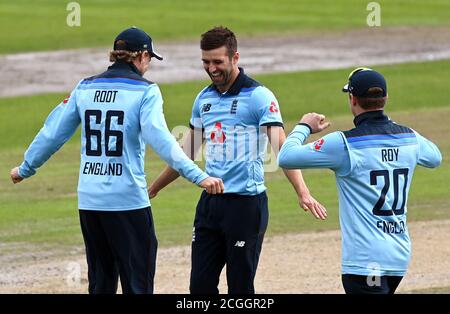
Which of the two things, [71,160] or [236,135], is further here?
[71,160]

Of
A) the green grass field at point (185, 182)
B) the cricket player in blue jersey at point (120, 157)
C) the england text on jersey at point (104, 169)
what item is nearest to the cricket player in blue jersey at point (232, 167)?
the cricket player in blue jersey at point (120, 157)

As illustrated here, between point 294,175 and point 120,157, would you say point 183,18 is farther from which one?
point 120,157

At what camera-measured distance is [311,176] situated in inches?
749

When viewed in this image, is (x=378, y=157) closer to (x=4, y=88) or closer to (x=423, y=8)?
(x=4, y=88)

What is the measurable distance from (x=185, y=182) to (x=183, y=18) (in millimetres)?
18834

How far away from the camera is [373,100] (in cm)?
873

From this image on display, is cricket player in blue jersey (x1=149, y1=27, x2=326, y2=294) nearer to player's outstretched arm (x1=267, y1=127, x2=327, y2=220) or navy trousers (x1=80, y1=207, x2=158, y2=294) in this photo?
player's outstretched arm (x1=267, y1=127, x2=327, y2=220)

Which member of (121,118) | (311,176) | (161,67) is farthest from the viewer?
(161,67)

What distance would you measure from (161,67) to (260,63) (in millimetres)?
2276

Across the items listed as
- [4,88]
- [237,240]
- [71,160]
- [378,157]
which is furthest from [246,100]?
[4,88]

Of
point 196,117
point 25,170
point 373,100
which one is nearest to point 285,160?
point 373,100

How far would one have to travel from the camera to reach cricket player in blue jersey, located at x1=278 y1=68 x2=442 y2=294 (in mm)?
8641

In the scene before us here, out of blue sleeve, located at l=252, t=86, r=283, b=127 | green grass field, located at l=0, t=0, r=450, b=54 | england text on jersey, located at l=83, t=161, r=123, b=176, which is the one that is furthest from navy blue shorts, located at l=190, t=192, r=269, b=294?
green grass field, located at l=0, t=0, r=450, b=54

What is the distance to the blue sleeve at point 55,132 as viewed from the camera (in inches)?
388
